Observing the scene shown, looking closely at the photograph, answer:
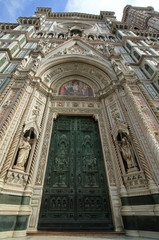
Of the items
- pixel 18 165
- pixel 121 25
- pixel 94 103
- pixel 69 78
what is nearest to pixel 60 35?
pixel 121 25

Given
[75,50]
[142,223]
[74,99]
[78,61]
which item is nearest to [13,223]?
[142,223]

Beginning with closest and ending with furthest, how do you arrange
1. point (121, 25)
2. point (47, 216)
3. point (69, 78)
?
point (47, 216) < point (69, 78) < point (121, 25)

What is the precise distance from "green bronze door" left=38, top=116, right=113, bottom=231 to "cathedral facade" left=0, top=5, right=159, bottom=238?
3cm

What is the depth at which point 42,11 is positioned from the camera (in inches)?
810

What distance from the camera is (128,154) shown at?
4.63 m

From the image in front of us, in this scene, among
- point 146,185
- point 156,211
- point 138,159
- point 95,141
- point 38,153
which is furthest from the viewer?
point 95,141

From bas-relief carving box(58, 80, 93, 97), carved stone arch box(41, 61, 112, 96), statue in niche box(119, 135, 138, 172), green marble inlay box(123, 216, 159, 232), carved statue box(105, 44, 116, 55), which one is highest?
carved statue box(105, 44, 116, 55)

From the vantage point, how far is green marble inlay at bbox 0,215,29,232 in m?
3.19

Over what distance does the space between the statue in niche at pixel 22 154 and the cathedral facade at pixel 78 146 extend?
A: 33 millimetres

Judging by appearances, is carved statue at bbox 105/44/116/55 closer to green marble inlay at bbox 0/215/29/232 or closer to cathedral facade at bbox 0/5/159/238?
cathedral facade at bbox 0/5/159/238

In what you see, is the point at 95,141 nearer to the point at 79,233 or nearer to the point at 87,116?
the point at 87,116

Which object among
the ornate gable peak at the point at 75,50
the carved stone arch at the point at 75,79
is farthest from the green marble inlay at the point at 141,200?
the ornate gable peak at the point at 75,50

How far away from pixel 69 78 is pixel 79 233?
8688 mm

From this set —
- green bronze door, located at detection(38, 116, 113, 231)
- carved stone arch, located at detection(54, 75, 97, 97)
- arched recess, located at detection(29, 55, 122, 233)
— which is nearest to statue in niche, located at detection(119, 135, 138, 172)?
arched recess, located at detection(29, 55, 122, 233)
